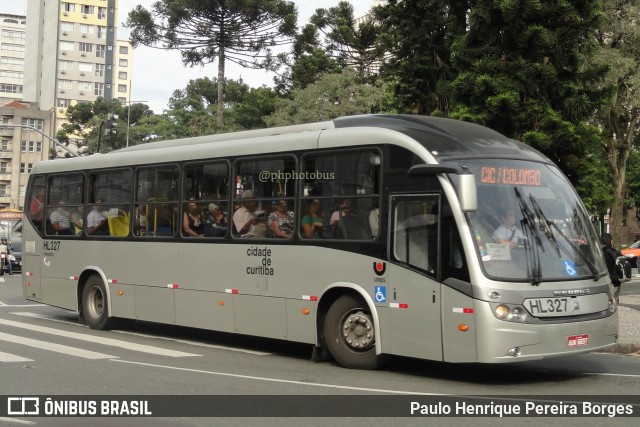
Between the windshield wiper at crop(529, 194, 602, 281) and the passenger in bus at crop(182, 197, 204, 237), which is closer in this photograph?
the windshield wiper at crop(529, 194, 602, 281)

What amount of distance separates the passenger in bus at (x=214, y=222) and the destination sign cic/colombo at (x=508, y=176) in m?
4.49

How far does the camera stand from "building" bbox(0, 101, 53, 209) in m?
116

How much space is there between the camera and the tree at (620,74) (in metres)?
36.7

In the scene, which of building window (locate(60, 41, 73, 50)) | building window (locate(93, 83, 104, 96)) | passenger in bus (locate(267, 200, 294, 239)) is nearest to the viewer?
passenger in bus (locate(267, 200, 294, 239))

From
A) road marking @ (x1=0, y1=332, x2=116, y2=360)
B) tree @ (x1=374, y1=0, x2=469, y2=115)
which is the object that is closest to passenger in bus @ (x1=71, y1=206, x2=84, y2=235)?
road marking @ (x1=0, y1=332, x2=116, y2=360)

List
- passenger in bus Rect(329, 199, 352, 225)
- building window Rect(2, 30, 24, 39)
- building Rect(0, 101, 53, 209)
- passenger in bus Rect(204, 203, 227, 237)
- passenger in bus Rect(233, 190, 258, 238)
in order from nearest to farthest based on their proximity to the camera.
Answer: passenger in bus Rect(329, 199, 352, 225)
passenger in bus Rect(233, 190, 258, 238)
passenger in bus Rect(204, 203, 227, 237)
building Rect(0, 101, 53, 209)
building window Rect(2, 30, 24, 39)

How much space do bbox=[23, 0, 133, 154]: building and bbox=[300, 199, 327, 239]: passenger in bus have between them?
125m

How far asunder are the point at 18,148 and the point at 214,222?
11163 centimetres

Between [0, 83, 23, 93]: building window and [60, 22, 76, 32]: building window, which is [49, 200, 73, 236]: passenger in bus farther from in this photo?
[0, 83, 23, 93]: building window

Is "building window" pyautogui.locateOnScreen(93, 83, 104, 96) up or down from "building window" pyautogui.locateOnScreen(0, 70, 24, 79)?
down

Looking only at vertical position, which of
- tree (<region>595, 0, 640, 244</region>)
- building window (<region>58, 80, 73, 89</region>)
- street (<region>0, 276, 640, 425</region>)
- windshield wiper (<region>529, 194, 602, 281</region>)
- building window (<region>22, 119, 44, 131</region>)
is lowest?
street (<region>0, 276, 640, 425</region>)

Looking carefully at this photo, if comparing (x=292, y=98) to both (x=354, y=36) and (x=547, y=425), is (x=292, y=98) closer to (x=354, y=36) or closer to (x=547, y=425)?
(x=354, y=36)

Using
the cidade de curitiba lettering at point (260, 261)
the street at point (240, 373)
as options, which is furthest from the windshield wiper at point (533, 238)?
the cidade de curitiba lettering at point (260, 261)

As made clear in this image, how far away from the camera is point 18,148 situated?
118 m
